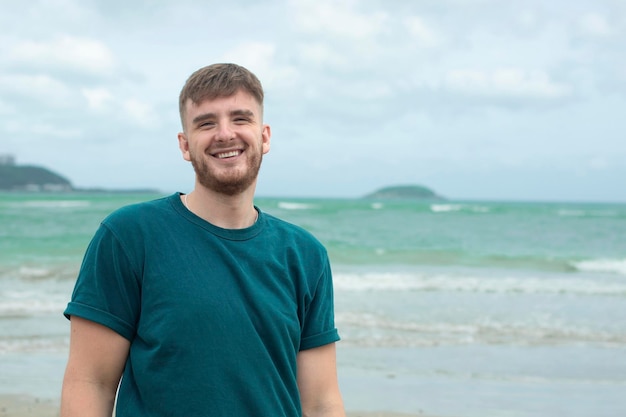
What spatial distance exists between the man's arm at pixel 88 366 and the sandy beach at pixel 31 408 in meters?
4.33

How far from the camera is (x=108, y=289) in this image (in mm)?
1978

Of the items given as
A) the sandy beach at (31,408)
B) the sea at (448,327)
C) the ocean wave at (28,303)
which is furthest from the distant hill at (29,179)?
the sandy beach at (31,408)

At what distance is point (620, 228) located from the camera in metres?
38.5

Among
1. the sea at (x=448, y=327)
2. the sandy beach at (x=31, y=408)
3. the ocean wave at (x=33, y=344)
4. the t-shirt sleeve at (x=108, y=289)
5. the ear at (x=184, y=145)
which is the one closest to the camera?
the t-shirt sleeve at (x=108, y=289)

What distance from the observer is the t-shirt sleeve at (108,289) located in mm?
1969

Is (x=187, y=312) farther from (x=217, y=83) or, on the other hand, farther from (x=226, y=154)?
(x=217, y=83)

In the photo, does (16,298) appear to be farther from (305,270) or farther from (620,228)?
(620,228)

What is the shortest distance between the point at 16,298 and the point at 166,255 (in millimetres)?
11485

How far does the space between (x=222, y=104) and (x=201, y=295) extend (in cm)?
54

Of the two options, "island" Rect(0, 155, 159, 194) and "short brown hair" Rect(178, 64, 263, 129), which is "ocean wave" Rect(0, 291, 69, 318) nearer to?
"short brown hair" Rect(178, 64, 263, 129)

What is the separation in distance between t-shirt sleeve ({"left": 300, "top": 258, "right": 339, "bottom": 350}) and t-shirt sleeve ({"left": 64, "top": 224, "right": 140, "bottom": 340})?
0.54 m

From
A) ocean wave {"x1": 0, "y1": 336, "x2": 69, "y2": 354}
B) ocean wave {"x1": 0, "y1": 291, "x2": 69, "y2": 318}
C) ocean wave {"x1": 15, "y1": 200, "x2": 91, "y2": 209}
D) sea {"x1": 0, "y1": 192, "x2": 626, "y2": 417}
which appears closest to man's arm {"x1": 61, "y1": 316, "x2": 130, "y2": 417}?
sea {"x1": 0, "y1": 192, "x2": 626, "y2": 417}

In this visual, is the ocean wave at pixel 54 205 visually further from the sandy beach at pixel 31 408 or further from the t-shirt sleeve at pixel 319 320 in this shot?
the t-shirt sleeve at pixel 319 320

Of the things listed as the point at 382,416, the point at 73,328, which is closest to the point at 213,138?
the point at 73,328
